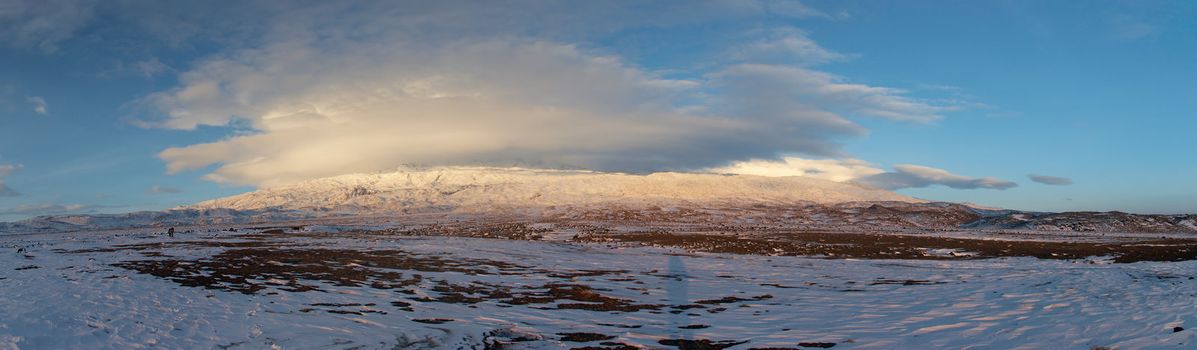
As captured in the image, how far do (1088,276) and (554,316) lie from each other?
19.2 m

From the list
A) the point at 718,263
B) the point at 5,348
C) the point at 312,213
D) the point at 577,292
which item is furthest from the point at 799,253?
the point at 312,213

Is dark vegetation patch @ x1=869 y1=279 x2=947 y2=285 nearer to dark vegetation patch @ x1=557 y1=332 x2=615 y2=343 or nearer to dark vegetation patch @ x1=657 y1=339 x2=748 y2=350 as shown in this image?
dark vegetation patch @ x1=657 y1=339 x2=748 y2=350

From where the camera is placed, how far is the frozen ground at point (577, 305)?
39.0 ft

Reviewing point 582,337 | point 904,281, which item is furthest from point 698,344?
point 904,281

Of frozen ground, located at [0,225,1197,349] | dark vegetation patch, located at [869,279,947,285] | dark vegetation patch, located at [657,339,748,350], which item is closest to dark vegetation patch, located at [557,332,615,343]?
frozen ground, located at [0,225,1197,349]

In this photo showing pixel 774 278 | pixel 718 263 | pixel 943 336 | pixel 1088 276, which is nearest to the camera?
pixel 943 336

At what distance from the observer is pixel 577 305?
1695 cm

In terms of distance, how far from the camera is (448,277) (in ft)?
74.4

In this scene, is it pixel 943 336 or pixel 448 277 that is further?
pixel 448 277

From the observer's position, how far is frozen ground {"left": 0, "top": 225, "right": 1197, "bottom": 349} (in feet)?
39.0

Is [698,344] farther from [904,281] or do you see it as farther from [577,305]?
[904,281]

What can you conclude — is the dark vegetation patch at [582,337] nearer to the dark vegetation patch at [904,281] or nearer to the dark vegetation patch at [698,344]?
the dark vegetation patch at [698,344]

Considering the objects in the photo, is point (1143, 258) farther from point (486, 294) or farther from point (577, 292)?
point (486, 294)

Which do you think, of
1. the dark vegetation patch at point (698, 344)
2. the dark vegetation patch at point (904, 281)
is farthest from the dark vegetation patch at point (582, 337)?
the dark vegetation patch at point (904, 281)
